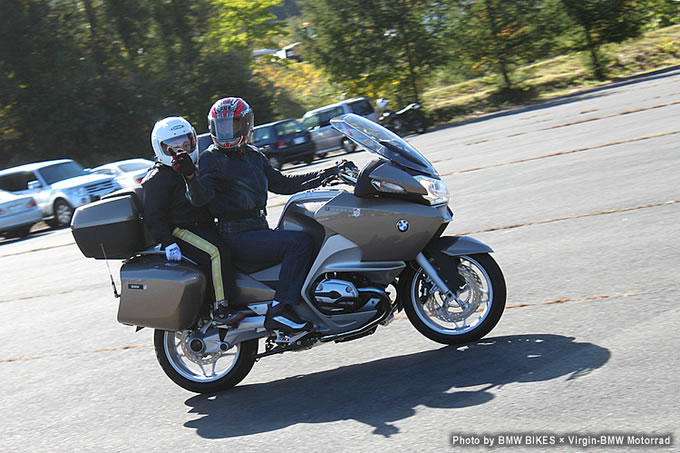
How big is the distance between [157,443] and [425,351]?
1947mm

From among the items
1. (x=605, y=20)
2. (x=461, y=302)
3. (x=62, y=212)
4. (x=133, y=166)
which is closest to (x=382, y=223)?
(x=461, y=302)

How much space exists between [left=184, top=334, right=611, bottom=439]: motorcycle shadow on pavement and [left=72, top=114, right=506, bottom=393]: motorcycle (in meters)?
0.24

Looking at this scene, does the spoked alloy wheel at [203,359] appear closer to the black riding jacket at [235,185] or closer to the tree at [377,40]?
the black riding jacket at [235,185]

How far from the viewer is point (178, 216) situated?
5699 millimetres

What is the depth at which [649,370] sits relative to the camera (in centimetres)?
445

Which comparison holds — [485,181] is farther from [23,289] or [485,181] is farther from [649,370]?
[649,370]

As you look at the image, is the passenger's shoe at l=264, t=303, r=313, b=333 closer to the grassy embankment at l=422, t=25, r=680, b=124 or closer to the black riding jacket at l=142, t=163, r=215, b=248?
the black riding jacket at l=142, t=163, r=215, b=248

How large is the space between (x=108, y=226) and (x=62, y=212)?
57.5 feet

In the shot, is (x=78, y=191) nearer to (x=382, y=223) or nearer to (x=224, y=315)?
(x=224, y=315)

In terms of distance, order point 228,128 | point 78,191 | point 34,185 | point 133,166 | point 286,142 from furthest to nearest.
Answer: point 286,142, point 133,166, point 34,185, point 78,191, point 228,128

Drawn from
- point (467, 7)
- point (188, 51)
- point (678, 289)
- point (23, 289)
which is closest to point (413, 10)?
point (467, 7)

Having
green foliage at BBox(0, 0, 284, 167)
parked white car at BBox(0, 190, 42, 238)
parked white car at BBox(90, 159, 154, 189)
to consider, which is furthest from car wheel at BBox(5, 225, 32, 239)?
green foliage at BBox(0, 0, 284, 167)

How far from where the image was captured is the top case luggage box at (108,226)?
5629 millimetres

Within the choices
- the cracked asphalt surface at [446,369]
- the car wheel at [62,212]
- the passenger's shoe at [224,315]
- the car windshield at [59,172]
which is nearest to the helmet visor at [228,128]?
the passenger's shoe at [224,315]
